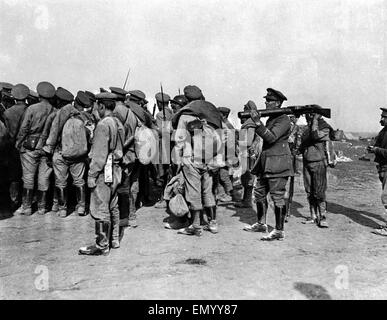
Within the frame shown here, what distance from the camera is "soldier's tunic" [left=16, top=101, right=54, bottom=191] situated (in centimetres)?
707

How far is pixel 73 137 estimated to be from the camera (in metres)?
7.06

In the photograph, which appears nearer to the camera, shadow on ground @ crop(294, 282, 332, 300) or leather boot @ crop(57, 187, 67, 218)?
shadow on ground @ crop(294, 282, 332, 300)

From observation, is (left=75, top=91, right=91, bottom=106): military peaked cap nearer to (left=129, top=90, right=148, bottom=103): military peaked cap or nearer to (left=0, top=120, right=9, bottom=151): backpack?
(left=129, top=90, right=148, bottom=103): military peaked cap

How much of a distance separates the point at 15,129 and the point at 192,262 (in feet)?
15.3

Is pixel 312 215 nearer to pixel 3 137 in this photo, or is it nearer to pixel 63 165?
pixel 63 165

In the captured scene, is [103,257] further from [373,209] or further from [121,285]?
[373,209]

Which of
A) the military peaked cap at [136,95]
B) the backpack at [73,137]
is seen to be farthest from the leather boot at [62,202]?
the military peaked cap at [136,95]

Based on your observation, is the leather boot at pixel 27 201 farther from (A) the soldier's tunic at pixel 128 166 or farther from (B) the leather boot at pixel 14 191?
(A) the soldier's tunic at pixel 128 166

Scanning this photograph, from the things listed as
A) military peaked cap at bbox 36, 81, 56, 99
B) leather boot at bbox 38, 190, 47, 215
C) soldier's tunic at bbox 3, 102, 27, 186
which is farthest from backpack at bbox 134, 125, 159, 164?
soldier's tunic at bbox 3, 102, 27, 186

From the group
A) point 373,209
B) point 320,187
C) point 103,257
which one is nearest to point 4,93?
point 103,257

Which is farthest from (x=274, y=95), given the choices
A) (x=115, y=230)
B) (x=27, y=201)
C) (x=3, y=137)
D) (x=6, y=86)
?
(x=6, y=86)

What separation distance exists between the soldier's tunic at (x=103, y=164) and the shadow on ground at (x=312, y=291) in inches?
104

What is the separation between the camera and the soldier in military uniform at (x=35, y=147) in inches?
279

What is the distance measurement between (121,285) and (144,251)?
126 cm
